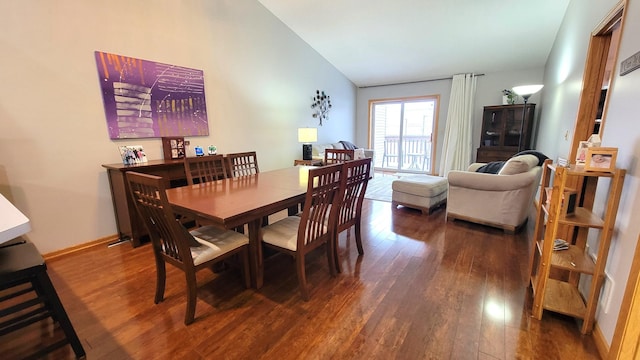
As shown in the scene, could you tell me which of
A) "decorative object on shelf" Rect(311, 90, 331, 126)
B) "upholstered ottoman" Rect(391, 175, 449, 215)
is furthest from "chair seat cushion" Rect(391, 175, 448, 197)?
"decorative object on shelf" Rect(311, 90, 331, 126)

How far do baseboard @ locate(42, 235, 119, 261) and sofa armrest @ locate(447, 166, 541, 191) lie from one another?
3.85 m

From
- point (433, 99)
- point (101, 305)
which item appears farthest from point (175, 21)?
point (433, 99)

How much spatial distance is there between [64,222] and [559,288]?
4089 mm

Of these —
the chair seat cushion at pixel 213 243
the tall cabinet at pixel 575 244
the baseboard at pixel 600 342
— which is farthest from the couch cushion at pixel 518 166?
the chair seat cushion at pixel 213 243

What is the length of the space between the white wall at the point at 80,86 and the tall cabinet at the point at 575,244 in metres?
3.61

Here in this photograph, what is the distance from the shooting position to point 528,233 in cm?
292

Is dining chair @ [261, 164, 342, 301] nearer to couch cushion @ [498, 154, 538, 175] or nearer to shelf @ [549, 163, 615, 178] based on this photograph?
shelf @ [549, 163, 615, 178]

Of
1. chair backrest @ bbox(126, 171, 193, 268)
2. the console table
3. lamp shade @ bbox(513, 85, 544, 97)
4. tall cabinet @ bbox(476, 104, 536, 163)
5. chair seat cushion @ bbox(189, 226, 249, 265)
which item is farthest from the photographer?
tall cabinet @ bbox(476, 104, 536, 163)

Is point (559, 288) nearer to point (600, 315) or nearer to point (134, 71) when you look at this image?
point (600, 315)

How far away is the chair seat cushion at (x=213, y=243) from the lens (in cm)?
158

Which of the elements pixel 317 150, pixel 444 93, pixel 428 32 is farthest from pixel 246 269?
pixel 444 93

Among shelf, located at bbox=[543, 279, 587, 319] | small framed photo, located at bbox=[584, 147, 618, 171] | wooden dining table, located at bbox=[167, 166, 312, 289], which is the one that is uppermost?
small framed photo, located at bbox=[584, 147, 618, 171]

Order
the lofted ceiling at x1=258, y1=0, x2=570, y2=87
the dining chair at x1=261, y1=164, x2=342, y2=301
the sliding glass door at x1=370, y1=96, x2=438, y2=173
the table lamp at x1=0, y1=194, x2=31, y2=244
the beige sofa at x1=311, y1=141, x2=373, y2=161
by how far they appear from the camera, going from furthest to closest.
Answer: the sliding glass door at x1=370, y1=96, x2=438, y2=173
the beige sofa at x1=311, y1=141, x2=373, y2=161
the lofted ceiling at x1=258, y1=0, x2=570, y2=87
the dining chair at x1=261, y1=164, x2=342, y2=301
the table lamp at x1=0, y1=194, x2=31, y2=244

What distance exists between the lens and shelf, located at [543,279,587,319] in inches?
60.0
